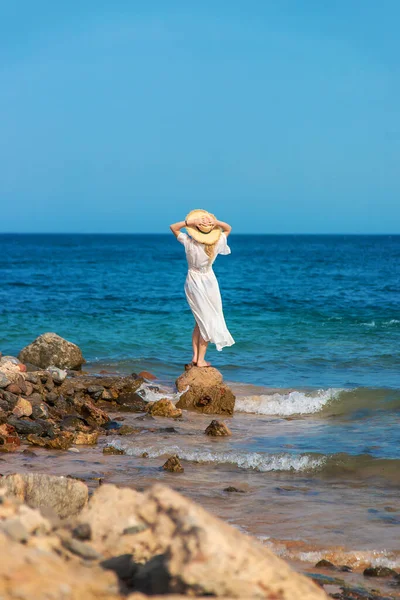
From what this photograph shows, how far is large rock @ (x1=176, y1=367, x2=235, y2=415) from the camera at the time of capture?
1059cm

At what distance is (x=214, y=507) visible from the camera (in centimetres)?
632

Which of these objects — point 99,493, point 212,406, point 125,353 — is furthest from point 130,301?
point 99,493

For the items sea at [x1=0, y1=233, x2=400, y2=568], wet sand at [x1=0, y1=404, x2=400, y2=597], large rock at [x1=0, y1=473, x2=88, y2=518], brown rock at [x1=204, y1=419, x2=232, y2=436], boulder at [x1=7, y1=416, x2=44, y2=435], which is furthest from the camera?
brown rock at [x1=204, y1=419, x2=232, y2=436]

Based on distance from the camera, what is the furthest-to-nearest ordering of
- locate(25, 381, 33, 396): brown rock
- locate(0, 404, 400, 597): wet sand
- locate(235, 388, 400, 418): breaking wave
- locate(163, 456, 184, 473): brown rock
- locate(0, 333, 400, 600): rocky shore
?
1. locate(235, 388, 400, 418): breaking wave
2. locate(25, 381, 33, 396): brown rock
3. locate(163, 456, 184, 473): brown rock
4. locate(0, 404, 400, 597): wet sand
5. locate(0, 333, 400, 600): rocky shore

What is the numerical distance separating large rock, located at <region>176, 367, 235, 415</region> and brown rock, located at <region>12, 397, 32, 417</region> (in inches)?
94.7

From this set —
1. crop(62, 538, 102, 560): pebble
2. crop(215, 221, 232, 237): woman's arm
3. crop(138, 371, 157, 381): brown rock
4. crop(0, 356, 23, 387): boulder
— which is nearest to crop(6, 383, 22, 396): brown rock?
crop(0, 356, 23, 387): boulder

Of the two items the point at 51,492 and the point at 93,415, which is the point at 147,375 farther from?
the point at 51,492

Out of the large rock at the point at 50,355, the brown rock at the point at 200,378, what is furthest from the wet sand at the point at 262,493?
the large rock at the point at 50,355

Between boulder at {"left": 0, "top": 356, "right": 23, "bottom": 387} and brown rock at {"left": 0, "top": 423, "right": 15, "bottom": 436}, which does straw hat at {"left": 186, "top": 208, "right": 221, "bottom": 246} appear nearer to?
boulder at {"left": 0, "top": 356, "right": 23, "bottom": 387}

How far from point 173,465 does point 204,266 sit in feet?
13.6

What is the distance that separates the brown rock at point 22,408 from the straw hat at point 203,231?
330cm

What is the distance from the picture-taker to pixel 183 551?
3.04 metres

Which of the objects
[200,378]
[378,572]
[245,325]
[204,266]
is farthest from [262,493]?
[245,325]

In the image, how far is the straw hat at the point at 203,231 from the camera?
10.8m
